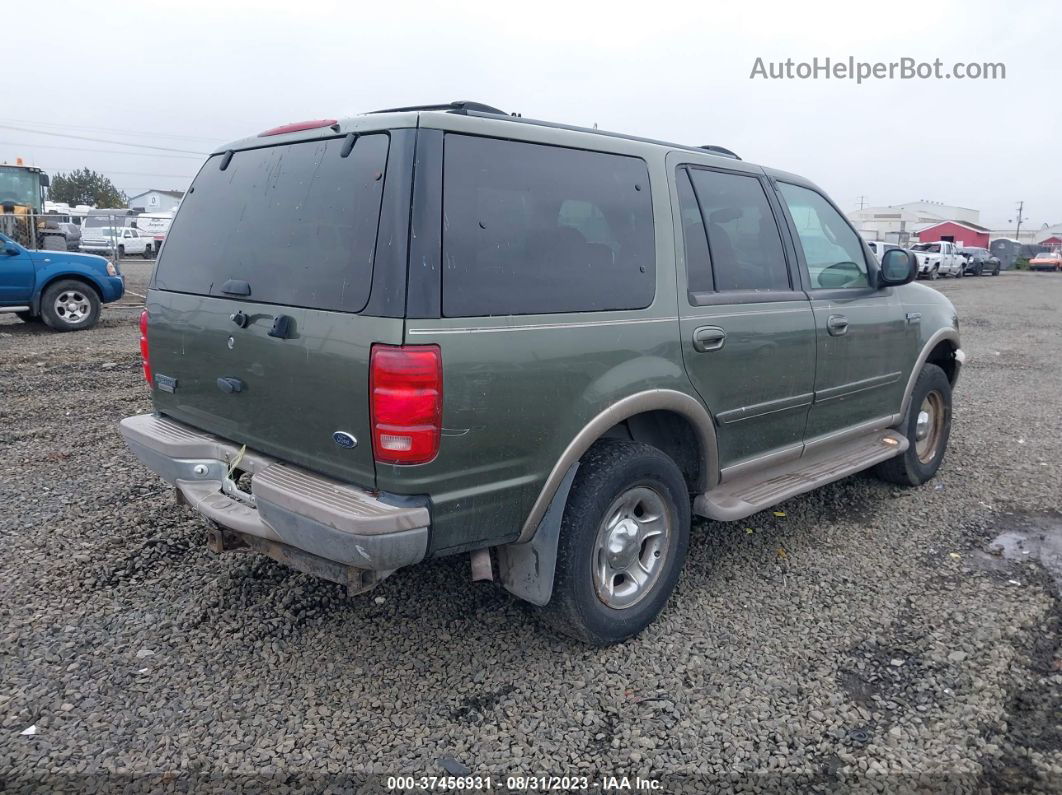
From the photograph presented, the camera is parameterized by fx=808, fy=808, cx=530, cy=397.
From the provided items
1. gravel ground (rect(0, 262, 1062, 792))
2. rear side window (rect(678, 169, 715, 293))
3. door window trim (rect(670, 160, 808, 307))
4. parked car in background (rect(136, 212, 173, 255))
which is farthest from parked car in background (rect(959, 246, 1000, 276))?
rear side window (rect(678, 169, 715, 293))

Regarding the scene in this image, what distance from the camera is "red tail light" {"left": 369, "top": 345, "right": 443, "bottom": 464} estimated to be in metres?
2.54

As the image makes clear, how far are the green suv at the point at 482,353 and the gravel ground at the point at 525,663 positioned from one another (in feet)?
1.42

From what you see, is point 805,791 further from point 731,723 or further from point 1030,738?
point 1030,738

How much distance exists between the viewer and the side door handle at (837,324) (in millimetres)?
4203

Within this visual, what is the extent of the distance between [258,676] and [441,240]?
181 centimetres

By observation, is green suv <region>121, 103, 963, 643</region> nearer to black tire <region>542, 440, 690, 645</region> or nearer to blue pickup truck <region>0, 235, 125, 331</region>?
black tire <region>542, 440, 690, 645</region>

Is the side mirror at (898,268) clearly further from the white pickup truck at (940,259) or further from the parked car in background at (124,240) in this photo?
the parked car in background at (124,240)

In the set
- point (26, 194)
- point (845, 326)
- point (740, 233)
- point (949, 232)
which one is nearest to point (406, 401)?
point (740, 233)

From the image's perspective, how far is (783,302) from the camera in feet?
13.0

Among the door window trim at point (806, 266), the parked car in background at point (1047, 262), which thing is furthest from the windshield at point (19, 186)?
the parked car in background at point (1047, 262)

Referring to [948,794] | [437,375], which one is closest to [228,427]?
[437,375]

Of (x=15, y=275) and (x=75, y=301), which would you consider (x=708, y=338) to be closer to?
(x=15, y=275)

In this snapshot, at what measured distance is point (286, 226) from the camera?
9.91ft

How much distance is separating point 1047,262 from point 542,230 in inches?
2195
